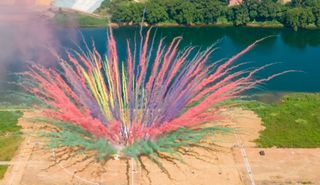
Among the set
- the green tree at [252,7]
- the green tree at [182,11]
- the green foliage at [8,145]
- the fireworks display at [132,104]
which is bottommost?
the green foliage at [8,145]

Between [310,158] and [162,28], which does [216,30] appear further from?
[310,158]

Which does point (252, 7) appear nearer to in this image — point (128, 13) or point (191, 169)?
point (128, 13)

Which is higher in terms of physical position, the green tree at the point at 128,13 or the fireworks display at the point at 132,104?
the green tree at the point at 128,13

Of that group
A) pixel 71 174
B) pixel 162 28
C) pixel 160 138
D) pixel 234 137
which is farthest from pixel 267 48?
pixel 71 174

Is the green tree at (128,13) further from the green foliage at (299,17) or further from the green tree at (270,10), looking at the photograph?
the green foliage at (299,17)

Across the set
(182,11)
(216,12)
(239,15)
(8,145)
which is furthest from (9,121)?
(239,15)

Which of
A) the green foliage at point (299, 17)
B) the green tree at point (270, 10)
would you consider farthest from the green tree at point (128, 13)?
the green foliage at point (299, 17)

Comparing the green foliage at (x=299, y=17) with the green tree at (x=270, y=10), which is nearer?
the green foliage at (x=299, y=17)
